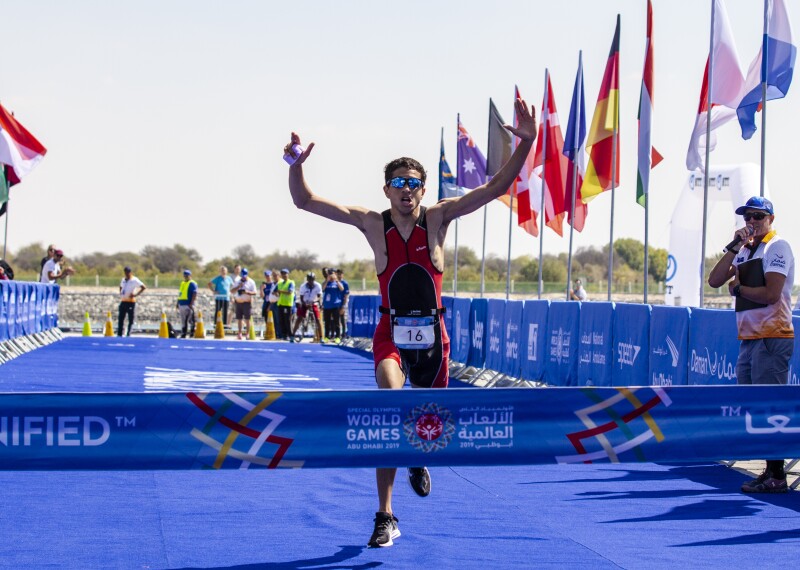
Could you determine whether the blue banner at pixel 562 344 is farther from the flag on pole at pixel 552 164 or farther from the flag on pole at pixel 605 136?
the flag on pole at pixel 552 164

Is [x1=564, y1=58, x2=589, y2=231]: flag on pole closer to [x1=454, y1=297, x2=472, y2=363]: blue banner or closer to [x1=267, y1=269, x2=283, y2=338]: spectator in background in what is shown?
[x1=454, y1=297, x2=472, y2=363]: blue banner

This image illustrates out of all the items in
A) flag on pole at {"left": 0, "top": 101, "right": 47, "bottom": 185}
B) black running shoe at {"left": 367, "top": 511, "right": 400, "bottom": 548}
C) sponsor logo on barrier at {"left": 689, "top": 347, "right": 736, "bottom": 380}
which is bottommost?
black running shoe at {"left": 367, "top": 511, "right": 400, "bottom": 548}

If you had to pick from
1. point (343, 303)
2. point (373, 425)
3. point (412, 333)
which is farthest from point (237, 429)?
point (343, 303)

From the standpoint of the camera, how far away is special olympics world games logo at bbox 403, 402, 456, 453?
5965 mm

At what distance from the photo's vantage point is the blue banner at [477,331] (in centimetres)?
1966

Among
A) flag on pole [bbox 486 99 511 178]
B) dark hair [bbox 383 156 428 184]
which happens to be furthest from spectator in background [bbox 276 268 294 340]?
dark hair [bbox 383 156 428 184]

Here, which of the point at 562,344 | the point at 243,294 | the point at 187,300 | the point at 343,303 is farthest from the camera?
the point at 243,294

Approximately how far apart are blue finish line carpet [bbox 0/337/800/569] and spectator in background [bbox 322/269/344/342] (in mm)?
22349

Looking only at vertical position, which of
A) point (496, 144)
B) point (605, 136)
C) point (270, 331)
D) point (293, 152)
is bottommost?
point (270, 331)

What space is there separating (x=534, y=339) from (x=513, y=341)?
915 mm

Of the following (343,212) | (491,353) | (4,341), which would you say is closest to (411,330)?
(343,212)

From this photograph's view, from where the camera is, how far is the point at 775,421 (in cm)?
635

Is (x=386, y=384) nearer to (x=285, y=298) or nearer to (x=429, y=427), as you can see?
(x=429, y=427)

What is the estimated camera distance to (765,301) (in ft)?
28.7
